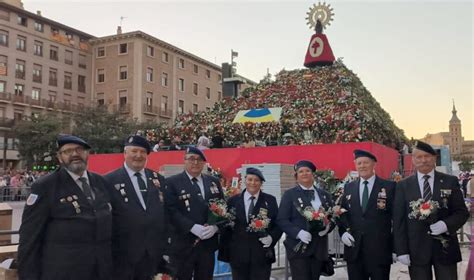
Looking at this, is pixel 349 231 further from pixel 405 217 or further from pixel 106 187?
pixel 106 187

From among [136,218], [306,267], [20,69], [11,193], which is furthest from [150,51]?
[136,218]

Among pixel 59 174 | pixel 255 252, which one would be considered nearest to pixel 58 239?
pixel 59 174

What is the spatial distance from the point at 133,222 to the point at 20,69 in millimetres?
46022

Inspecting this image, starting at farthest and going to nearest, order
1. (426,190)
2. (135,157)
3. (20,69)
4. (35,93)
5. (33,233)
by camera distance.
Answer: (35,93) < (20,69) < (426,190) < (135,157) < (33,233)

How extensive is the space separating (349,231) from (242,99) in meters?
17.5

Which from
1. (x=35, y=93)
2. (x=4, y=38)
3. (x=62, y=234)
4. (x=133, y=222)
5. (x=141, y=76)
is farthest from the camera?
(x=141, y=76)

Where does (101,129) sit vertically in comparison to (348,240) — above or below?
above

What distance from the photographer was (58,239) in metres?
3.44

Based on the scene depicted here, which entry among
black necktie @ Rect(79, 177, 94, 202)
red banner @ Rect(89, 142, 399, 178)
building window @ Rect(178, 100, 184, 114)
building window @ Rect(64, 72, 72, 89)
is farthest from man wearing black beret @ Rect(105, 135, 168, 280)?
building window @ Rect(178, 100, 184, 114)

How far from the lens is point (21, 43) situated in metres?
44.4

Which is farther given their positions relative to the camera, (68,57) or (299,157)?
(68,57)

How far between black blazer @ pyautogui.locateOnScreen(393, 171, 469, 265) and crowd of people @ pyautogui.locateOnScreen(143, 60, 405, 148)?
36.0 ft

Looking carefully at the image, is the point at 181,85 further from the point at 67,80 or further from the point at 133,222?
the point at 133,222

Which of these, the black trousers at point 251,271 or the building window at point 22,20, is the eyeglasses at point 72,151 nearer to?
the black trousers at point 251,271
